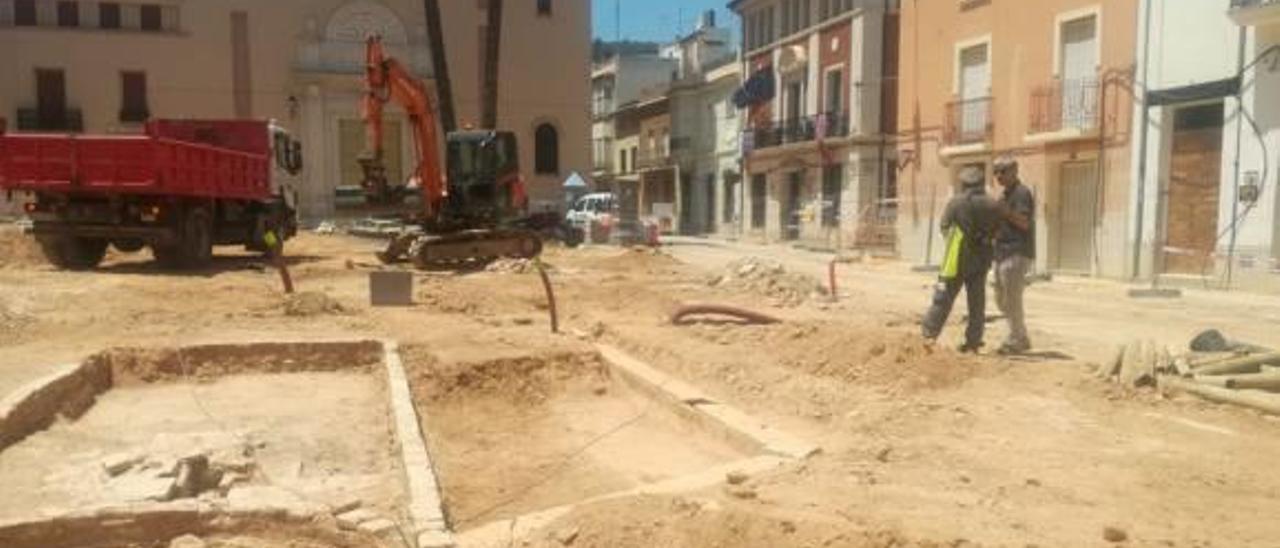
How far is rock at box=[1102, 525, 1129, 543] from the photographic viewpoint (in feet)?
14.6

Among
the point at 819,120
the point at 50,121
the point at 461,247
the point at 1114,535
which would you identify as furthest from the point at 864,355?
the point at 50,121

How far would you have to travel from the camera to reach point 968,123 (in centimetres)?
2850

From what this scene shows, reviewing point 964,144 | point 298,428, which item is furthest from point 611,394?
point 964,144

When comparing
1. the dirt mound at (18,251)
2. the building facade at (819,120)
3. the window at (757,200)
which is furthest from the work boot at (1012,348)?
the window at (757,200)

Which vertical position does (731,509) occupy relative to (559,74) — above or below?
below

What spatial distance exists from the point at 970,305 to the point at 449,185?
510 inches

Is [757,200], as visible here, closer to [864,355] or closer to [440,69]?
[440,69]

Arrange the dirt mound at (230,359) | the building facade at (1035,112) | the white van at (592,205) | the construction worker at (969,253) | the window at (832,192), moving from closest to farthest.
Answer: the construction worker at (969,253) < the dirt mound at (230,359) < the building facade at (1035,112) < the window at (832,192) < the white van at (592,205)

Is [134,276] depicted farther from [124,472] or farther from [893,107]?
[893,107]

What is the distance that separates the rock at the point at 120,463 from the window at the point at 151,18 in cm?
3498

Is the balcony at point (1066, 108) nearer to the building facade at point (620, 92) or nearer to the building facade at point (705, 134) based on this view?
the building facade at point (705, 134)

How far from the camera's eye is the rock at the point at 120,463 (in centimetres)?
582

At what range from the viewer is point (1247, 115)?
1922 cm

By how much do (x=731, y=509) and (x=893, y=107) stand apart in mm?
34657
